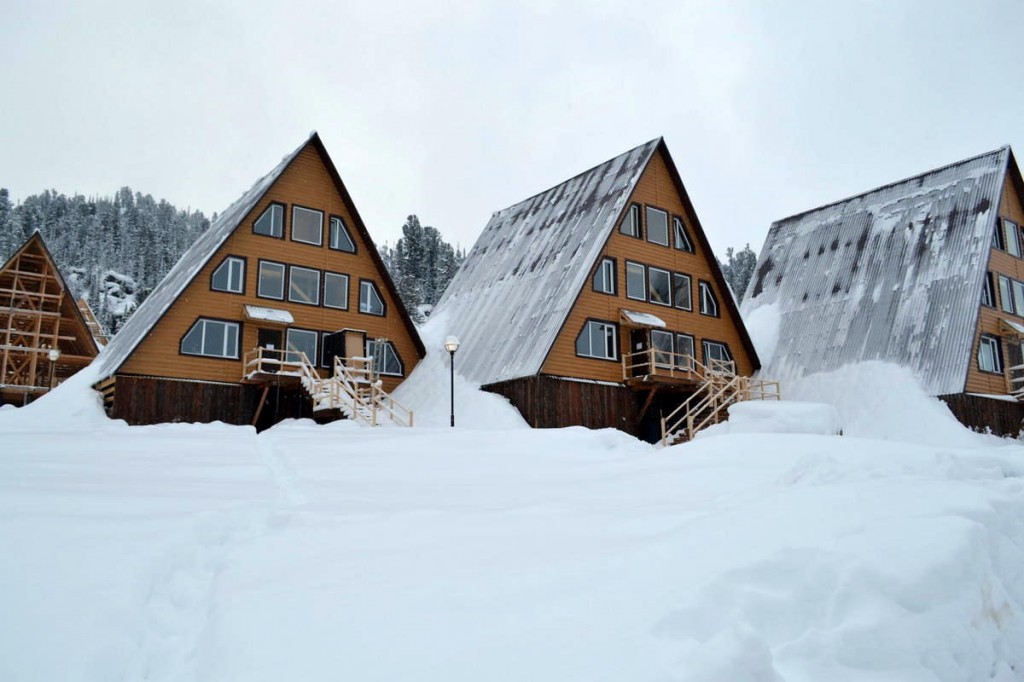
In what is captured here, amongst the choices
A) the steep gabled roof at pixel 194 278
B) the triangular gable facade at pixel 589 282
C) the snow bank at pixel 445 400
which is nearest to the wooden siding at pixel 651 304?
the triangular gable facade at pixel 589 282

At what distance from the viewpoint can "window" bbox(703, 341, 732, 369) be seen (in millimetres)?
32375

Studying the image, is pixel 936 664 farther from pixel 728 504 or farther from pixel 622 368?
pixel 622 368

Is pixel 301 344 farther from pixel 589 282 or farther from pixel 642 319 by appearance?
pixel 642 319

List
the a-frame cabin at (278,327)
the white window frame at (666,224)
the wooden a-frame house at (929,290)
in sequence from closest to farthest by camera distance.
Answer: the a-frame cabin at (278,327) → the wooden a-frame house at (929,290) → the white window frame at (666,224)

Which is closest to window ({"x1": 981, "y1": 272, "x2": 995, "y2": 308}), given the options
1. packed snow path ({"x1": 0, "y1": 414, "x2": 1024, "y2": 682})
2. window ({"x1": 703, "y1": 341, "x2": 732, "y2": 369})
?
window ({"x1": 703, "y1": 341, "x2": 732, "y2": 369})

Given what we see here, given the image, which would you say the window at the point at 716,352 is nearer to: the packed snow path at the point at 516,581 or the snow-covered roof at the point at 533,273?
the snow-covered roof at the point at 533,273

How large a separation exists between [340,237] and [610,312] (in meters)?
11.0

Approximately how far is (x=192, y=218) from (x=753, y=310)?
138 metres

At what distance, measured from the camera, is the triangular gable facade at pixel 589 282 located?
2791cm

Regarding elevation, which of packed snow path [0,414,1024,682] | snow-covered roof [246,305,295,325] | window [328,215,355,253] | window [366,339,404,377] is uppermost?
window [328,215,355,253]

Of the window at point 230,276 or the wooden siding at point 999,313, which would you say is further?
the wooden siding at point 999,313

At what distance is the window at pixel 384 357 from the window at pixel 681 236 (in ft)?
41.1

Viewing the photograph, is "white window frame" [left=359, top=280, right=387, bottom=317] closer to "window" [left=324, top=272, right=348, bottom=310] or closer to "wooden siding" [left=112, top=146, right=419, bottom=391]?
"wooden siding" [left=112, top=146, right=419, bottom=391]

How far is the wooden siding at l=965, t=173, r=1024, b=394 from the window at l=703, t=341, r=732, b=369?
29.4 ft
